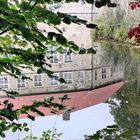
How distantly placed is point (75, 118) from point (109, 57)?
1021 centimetres

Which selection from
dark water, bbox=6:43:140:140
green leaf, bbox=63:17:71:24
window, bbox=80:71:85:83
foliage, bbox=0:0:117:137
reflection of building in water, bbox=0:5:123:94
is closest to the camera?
foliage, bbox=0:0:117:137

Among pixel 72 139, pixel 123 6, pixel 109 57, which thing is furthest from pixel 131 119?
pixel 123 6

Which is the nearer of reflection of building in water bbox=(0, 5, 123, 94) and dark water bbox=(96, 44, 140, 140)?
dark water bbox=(96, 44, 140, 140)

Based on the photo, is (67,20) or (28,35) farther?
(67,20)

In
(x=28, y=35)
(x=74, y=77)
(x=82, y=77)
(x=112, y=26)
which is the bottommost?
(x=82, y=77)

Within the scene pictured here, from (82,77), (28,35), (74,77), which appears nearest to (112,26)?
(82,77)

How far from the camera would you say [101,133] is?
Answer: 1.32 meters

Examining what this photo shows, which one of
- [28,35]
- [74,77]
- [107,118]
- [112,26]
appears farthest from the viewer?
[112,26]

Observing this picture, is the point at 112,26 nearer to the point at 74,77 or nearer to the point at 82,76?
the point at 82,76

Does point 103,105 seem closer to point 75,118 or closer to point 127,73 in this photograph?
point 75,118

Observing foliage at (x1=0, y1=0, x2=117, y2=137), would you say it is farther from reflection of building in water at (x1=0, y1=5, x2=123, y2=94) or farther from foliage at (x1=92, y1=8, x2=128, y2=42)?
foliage at (x1=92, y1=8, x2=128, y2=42)

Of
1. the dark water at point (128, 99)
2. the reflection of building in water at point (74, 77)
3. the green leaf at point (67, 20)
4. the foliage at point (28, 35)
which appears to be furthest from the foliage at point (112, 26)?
the green leaf at point (67, 20)

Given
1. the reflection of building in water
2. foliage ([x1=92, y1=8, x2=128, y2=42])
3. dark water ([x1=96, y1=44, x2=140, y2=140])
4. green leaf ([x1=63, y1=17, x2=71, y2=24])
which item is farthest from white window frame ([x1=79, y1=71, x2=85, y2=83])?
green leaf ([x1=63, y1=17, x2=71, y2=24])

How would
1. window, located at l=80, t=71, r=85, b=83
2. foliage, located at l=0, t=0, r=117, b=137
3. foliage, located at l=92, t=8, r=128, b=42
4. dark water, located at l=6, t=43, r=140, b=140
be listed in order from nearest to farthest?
foliage, located at l=0, t=0, r=117, b=137 → dark water, located at l=6, t=43, r=140, b=140 → window, located at l=80, t=71, r=85, b=83 → foliage, located at l=92, t=8, r=128, b=42
